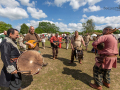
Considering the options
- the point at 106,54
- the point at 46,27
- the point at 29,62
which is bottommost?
the point at 29,62

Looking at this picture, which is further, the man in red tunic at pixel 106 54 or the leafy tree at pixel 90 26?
the leafy tree at pixel 90 26

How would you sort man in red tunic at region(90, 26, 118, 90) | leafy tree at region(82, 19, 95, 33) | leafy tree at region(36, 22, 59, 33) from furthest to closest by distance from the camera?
leafy tree at region(36, 22, 59, 33) < leafy tree at region(82, 19, 95, 33) < man in red tunic at region(90, 26, 118, 90)

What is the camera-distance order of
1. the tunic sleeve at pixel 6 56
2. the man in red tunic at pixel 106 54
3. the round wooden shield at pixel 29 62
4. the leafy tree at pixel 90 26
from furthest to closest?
the leafy tree at pixel 90 26 → the man in red tunic at pixel 106 54 → the round wooden shield at pixel 29 62 → the tunic sleeve at pixel 6 56

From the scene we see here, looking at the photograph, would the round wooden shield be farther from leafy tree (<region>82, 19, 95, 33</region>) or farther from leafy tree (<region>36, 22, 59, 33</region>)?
leafy tree (<region>36, 22, 59, 33</region>)

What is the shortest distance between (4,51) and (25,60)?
562 millimetres

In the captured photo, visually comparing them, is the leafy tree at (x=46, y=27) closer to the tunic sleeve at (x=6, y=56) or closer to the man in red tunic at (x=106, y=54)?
the man in red tunic at (x=106, y=54)

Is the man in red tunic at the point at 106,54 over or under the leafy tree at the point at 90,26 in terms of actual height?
under

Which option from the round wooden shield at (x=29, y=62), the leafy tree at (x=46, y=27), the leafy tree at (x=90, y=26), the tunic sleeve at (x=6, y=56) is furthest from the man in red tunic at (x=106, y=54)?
the leafy tree at (x=46, y=27)

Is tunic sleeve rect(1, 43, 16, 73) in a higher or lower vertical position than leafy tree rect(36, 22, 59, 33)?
lower

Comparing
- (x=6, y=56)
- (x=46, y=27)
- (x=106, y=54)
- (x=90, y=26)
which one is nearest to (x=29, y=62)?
(x=6, y=56)

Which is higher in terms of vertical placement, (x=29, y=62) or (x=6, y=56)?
(x=6, y=56)

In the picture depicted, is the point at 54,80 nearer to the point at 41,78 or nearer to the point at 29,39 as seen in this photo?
the point at 41,78

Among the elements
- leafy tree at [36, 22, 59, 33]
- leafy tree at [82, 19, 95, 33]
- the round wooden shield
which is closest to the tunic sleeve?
the round wooden shield

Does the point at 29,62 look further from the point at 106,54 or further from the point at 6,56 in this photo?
the point at 106,54
